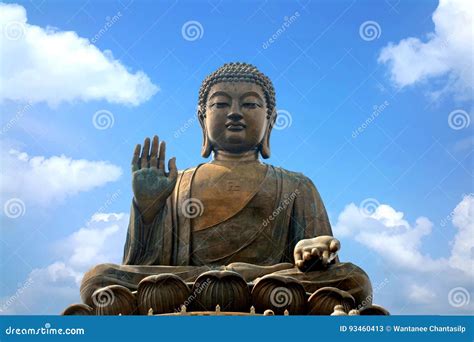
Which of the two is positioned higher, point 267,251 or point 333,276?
point 267,251

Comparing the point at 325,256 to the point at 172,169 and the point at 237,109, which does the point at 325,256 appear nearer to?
the point at 172,169

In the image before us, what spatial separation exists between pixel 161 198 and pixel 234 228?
864 mm

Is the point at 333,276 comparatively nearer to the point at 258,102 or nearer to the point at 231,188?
the point at 231,188

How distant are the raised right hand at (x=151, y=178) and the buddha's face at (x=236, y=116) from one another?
98 cm

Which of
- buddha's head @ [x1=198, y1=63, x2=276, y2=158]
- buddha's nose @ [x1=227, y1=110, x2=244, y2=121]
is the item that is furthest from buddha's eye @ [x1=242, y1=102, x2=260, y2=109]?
buddha's nose @ [x1=227, y1=110, x2=244, y2=121]

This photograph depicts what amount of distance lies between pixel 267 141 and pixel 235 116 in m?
0.62

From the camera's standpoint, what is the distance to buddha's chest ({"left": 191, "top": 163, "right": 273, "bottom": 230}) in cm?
1030

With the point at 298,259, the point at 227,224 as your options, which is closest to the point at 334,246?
the point at 298,259

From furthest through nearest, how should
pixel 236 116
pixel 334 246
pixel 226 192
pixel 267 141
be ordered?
1. pixel 267 141
2. pixel 236 116
3. pixel 226 192
4. pixel 334 246

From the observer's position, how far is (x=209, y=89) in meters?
11.1

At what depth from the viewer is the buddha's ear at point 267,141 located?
439 inches

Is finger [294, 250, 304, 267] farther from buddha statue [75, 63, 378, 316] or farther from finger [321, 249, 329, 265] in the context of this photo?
finger [321, 249, 329, 265]

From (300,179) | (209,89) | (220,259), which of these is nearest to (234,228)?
(220,259)

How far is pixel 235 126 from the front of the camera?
10883mm
